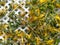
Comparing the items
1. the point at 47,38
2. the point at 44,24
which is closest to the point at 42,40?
the point at 47,38

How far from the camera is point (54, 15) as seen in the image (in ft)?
7.75

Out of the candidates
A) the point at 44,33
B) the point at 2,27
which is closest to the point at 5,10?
the point at 2,27

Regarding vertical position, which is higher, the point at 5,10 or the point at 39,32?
the point at 5,10

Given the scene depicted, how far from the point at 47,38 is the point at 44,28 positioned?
0.12m

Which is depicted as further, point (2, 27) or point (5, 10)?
point (5, 10)

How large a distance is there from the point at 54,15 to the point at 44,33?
0.27 m

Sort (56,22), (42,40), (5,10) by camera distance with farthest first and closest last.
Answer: (5,10)
(56,22)
(42,40)

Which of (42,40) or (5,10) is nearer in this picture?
(42,40)

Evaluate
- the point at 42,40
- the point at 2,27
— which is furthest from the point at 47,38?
the point at 2,27

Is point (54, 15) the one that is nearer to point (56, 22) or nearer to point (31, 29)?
point (56, 22)

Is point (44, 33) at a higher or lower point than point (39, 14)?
lower

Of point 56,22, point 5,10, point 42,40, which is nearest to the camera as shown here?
point 42,40

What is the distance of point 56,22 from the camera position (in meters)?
2.30

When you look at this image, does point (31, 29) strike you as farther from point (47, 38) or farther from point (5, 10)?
point (5, 10)
